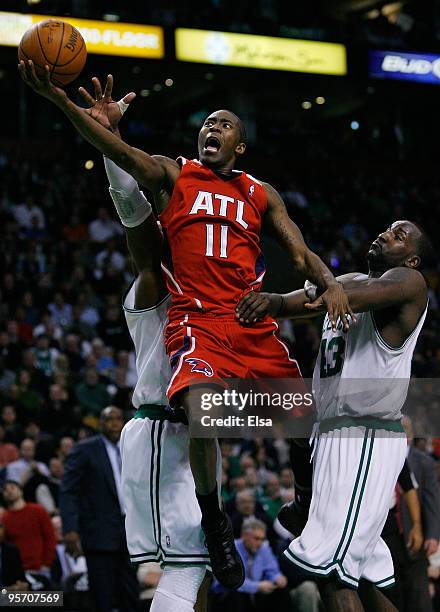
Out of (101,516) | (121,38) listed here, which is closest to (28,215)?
(121,38)

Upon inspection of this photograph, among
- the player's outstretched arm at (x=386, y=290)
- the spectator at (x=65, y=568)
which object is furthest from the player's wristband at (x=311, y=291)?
the spectator at (x=65, y=568)

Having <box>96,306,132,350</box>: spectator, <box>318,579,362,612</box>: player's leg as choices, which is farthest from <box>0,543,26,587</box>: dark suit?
<box>96,306,132,350</box>: spectator

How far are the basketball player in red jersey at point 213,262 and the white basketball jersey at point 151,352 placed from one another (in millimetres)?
211

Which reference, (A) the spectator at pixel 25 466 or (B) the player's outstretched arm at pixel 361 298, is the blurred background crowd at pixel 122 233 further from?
(B) the player's outstretched arm at pixel 361 298

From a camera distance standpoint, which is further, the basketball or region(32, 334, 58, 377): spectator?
region(32, 334, 58, 377): spectator

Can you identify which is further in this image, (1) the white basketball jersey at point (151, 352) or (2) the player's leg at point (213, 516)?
(1) the white basketball jersey at point (151, 352)

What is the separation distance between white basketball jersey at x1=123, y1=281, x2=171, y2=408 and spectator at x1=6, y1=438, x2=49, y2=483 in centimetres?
501

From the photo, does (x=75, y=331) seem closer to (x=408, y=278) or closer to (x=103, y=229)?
(x=103, y=229)

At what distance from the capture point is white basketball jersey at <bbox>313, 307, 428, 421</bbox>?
4.80m

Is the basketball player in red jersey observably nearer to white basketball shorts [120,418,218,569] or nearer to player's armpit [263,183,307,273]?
player's armpit [263,183,307,273]

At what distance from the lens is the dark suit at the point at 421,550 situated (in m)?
7.88

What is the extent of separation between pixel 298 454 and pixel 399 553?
3366 millimetres

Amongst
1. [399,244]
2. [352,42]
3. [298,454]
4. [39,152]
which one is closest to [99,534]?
[298,454]

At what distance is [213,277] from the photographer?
4.70 m
